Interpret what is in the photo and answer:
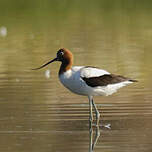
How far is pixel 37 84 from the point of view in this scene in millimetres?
14617

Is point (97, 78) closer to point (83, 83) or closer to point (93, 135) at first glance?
point (83, 83)

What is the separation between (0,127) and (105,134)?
1483mm

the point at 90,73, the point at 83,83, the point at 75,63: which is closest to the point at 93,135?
the point at 83,83

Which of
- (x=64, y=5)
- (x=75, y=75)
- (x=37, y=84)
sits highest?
(x=75, y=75)

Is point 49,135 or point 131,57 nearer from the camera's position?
point 49,135

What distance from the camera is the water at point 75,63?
10234 mm

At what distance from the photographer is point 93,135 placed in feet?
34.4

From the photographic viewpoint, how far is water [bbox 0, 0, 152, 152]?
403 inches

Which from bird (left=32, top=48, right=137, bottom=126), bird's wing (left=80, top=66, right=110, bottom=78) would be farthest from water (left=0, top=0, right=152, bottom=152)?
bird's wing (left=80, top=66, right=110, bottom=78)

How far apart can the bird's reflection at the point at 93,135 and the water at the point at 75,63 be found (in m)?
0.01

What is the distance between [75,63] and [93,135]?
7.09 meters

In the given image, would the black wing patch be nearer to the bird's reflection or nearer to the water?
the water

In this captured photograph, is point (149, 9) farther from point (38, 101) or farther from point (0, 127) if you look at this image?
point (0, 127)

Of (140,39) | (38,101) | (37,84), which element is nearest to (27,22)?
(140,39)
